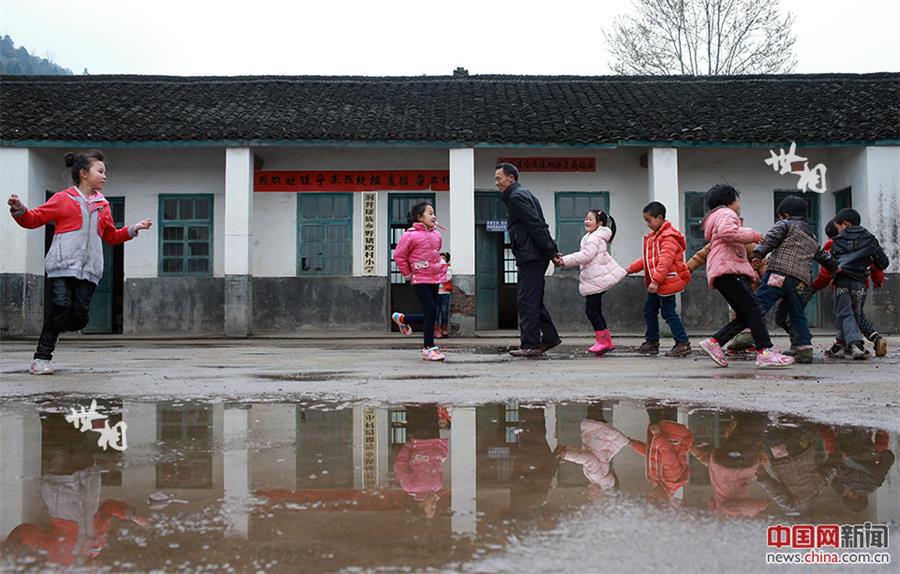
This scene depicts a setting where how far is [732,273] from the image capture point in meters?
6.48

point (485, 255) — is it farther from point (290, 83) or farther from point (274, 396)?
point (274, 396)

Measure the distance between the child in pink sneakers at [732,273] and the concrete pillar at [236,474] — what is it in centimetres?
397

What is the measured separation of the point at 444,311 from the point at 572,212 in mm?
3213

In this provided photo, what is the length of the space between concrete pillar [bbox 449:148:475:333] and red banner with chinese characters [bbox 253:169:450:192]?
3.52 ft

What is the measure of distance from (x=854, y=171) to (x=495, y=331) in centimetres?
682

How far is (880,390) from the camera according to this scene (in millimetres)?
4531

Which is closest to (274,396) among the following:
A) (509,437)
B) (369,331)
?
(509,437)

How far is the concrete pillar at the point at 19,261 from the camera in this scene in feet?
43.7

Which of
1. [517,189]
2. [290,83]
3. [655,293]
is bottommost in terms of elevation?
[655,293]

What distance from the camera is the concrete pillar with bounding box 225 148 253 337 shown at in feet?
44.2

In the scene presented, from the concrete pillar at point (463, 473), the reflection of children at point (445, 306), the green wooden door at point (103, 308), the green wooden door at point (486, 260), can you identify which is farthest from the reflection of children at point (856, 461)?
the green wooden door at point (103, 308)

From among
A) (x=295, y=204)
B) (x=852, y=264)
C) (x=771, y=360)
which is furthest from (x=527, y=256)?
(x=295, y=204)

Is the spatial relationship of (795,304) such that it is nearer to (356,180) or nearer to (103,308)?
(356,180)

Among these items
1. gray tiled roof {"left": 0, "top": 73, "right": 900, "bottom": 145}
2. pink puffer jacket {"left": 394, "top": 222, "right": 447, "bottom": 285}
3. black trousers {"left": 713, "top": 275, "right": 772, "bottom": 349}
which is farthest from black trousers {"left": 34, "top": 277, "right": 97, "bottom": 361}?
gray tiled roof {"left": 0, "top": 73, "right": 900, "bottom": 145}
